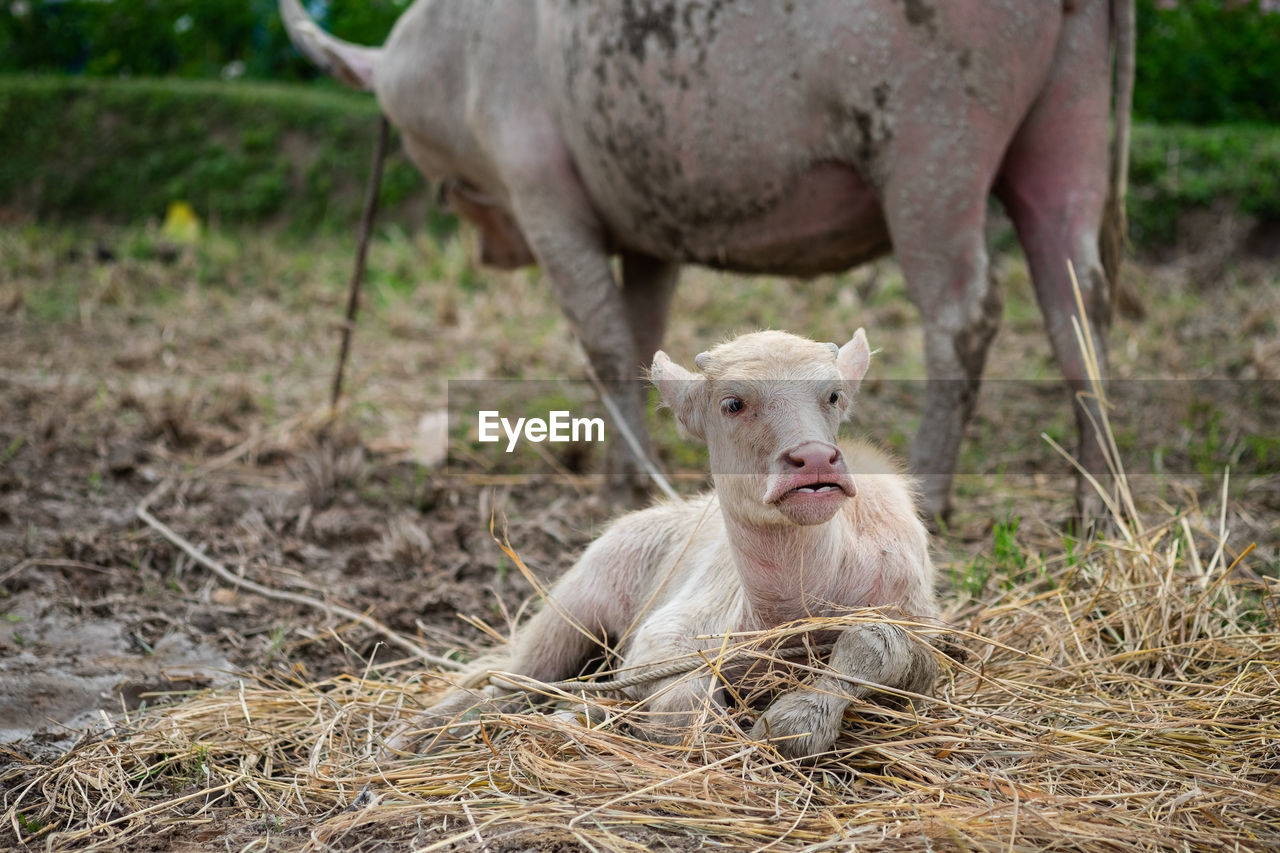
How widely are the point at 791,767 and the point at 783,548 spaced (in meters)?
0.40

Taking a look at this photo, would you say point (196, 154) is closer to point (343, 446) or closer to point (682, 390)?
point (343, 446)

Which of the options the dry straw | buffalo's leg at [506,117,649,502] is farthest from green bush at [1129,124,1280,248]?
the dry straw

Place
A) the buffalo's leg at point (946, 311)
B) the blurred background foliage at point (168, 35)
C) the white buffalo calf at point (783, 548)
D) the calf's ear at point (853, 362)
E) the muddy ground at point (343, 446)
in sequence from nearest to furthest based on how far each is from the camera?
the white buffalo calf at point (783, 548) < the calf's ear at point (853, 362) < the muddy ground at point (343, 446) < the buffalo's leg at point (946, 311) < the blurred background foliage at point (168, 35)

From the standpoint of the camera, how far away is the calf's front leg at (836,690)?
7.25 feet

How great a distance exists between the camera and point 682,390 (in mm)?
2359

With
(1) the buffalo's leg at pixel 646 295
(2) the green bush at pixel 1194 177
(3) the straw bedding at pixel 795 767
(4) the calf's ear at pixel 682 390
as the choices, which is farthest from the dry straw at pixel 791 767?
(2) the green bush at pixel 1194 177

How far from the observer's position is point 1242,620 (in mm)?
3025

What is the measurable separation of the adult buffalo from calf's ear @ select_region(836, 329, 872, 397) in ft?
4.70

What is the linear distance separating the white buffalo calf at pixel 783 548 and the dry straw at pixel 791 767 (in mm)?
80

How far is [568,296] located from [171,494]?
63.5 inches

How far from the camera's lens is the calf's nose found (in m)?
2.04

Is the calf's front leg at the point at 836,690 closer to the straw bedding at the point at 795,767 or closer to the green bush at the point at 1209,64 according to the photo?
the straw bedding at the point at 795,767

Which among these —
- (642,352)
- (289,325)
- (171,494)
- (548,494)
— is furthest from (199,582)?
(289,325)

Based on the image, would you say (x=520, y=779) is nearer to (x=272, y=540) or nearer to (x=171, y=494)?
(x=272, y=540)
